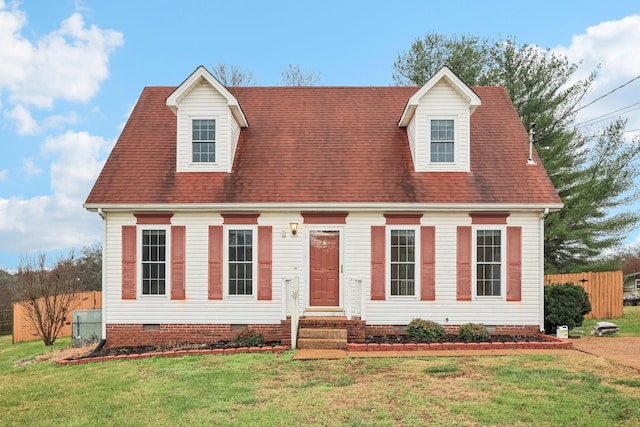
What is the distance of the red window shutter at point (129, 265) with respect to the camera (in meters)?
14.2

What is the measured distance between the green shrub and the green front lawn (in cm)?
285

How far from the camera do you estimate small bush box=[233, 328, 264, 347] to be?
13.2 metres

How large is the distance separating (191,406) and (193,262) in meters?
6.49

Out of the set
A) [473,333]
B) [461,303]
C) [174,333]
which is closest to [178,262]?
[174,333]

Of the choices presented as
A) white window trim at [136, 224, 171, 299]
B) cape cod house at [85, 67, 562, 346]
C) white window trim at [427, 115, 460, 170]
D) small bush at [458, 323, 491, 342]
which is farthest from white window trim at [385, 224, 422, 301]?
white window trim at [136, 224, 171, 299]

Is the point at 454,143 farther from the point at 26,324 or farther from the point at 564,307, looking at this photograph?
the point at 26,324

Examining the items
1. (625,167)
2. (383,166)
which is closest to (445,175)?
(383,166)

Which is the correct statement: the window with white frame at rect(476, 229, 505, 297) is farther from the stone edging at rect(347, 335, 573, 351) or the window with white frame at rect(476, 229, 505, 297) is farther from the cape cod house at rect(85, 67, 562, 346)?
the stone edging at rect(347, 335, 573, 351)

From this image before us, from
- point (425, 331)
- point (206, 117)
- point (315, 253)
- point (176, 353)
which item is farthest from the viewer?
point (206, 117)

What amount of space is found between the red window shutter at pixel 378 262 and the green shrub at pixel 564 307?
454 centimetres

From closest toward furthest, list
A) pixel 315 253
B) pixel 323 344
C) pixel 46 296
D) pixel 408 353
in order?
pixel 408 353, pixel 323 344, pixel 315 253, pixel 46 296

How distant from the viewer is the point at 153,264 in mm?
14289

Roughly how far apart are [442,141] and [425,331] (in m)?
5.23

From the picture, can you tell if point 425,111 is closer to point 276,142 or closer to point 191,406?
point 276,142
